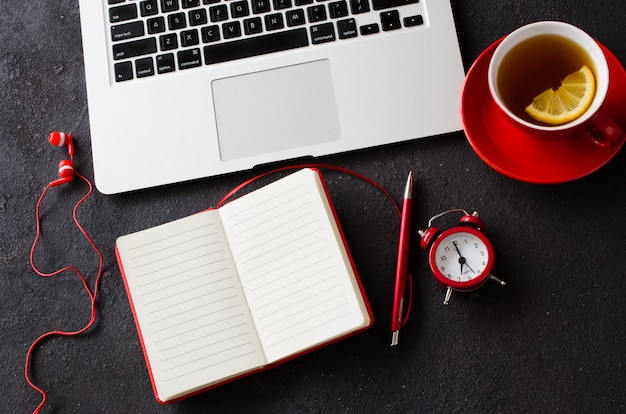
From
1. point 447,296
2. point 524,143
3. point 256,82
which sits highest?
point 256,82

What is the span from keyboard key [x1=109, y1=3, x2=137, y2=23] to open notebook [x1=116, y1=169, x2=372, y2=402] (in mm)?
271

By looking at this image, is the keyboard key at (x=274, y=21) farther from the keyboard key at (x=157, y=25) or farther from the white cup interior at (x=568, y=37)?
the white cup interior at (x=568, y=37)

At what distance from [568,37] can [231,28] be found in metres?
0.40

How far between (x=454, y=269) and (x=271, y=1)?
1.31 feet

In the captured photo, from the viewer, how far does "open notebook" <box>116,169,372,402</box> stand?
30.9 inches

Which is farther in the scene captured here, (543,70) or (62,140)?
(62,140)

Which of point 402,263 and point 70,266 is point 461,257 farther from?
point 70,266

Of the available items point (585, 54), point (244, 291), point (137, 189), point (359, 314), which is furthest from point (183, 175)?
point (585, 54)

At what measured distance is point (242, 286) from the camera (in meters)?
0.82

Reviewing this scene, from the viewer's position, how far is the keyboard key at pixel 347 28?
83cm

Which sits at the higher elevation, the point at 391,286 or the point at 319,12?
the point at 319,12

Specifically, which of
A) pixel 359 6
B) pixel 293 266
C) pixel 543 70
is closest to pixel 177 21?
pixel 359 6

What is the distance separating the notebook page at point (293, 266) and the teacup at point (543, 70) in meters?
0.24

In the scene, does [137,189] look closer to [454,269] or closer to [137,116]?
[137,116]
